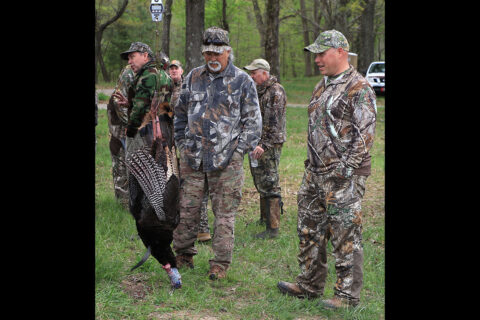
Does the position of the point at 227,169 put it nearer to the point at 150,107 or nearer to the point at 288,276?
the point at 150,107

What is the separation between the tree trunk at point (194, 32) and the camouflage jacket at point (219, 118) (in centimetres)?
941

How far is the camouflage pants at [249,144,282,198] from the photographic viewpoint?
270 inches

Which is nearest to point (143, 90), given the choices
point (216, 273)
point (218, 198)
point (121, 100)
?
point (121, 100)

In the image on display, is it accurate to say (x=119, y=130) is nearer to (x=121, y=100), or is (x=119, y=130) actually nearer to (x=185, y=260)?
(x=121, y=100)

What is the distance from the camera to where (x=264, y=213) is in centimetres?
732

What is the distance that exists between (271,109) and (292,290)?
8.60 feet

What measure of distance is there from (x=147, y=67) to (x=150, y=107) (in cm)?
38

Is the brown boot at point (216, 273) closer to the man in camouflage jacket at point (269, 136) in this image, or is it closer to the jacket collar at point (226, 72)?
the man in camouflage jacket at point (269, 136)

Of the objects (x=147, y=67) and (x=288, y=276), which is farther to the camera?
(x=288, y=276)

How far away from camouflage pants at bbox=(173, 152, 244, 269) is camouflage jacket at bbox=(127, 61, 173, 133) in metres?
0.66
